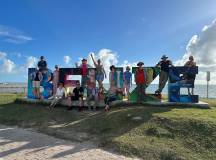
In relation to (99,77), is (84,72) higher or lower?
higher

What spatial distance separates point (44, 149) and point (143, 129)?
3349 mm

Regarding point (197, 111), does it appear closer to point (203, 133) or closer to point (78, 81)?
point (203, 133)

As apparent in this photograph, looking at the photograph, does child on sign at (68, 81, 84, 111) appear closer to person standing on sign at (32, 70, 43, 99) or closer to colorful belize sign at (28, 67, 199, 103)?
colorful belize sign at (28, 67, 199, 103)

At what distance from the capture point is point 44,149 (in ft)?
30.5

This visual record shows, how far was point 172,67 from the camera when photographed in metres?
15.0

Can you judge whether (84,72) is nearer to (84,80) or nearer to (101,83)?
(84,80)

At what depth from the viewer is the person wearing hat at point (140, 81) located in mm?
15086

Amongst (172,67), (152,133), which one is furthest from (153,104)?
(152,133)

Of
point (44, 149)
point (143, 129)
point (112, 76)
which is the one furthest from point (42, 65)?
point (44, 149)

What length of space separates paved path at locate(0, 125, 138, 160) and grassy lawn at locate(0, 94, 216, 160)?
1.76 ft

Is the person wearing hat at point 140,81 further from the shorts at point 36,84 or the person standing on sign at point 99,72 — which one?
the shorts at point 36,84

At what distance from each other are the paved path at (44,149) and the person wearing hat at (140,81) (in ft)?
17.9

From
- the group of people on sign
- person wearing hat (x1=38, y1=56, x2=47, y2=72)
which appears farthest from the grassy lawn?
person wearing hat (x1=38, y1=56, x2=47, y2=72)

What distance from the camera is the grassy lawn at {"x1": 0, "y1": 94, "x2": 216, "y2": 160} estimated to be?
9.09 metres
